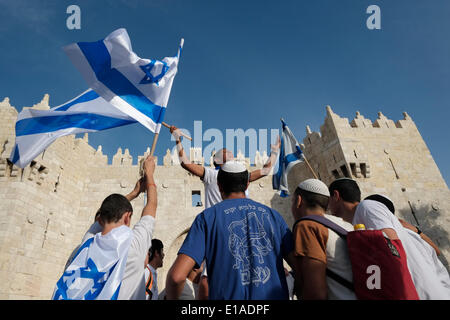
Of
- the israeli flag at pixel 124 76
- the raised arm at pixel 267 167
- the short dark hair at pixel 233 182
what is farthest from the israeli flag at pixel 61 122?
the short dark hair at pixel 233 182

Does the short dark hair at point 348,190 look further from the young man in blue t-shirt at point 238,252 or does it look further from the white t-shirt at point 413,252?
the young man in blue t-shirt at point 238,252

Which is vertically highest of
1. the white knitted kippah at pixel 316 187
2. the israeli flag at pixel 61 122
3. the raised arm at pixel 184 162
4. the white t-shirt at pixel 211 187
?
the israeli flag at pixel 61 122

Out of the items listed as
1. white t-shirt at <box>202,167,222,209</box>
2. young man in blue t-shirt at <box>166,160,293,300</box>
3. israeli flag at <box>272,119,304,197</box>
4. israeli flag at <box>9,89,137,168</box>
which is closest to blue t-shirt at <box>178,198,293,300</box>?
young man in blue t-shirt at <box>166,160,293,300</box>

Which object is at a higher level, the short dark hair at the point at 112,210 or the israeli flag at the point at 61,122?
the israeli flag at the point at 61,122

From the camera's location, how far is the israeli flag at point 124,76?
4.39 meters

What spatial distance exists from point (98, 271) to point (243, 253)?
1.15 meters

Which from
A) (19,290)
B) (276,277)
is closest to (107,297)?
(276,277)

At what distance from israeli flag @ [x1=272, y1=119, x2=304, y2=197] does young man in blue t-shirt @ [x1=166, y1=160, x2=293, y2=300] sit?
5.02 m

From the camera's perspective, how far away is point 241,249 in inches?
78.5

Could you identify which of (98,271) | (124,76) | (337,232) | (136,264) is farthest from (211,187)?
(124,76)

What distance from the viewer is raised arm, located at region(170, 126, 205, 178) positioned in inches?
145

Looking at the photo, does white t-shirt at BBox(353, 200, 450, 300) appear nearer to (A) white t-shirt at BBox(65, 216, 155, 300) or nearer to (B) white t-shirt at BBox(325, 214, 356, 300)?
(B) white t-shirt at BBox(325, 214, 356, 300)

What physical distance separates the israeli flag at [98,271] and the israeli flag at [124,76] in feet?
7.78

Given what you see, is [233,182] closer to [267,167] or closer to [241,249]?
[241,249]
